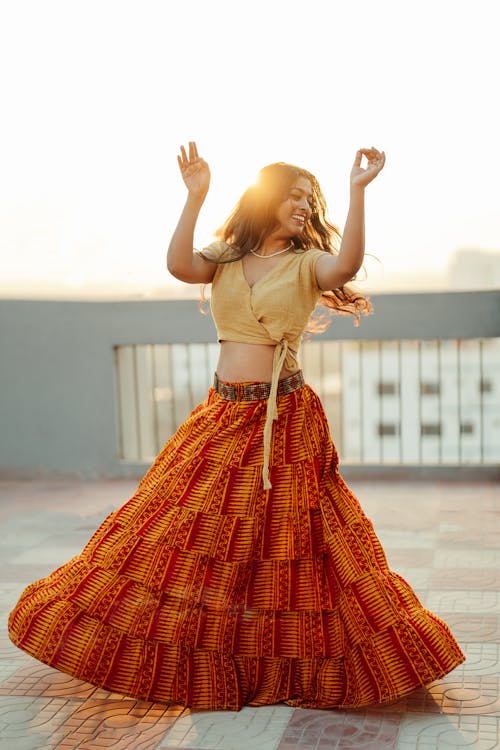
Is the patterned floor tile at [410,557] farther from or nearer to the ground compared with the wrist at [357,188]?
nearer to the ground

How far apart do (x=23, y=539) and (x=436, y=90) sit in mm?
4031

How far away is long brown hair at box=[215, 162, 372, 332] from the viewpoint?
8.76 feet

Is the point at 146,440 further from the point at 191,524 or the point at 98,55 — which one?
the point at 191,524

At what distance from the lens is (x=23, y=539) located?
15.8 feet

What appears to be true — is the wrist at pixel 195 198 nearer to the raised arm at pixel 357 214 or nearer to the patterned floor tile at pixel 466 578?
the raised arm at pixel 357 214

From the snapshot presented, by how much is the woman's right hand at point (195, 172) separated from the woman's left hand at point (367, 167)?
1.37 feet

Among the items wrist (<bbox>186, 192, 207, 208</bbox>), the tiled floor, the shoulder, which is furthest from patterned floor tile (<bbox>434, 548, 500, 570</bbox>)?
wrist (<bbox>186, 192, 207, 208</bbox>)

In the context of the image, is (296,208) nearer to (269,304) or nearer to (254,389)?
(269,304)

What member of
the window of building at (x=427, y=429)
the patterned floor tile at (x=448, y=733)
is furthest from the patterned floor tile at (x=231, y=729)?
the window of building at (x=427, y=429)

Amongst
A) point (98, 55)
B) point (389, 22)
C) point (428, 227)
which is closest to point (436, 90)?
point (389, 22)

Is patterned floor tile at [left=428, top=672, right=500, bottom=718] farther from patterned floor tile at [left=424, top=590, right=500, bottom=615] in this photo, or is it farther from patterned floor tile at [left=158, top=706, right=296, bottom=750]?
patterned floor tile at [left=424, top=590, right=500, bottom=615]

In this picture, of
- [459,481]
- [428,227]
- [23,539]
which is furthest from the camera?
[428,227]

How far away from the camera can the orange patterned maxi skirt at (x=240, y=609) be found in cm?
262

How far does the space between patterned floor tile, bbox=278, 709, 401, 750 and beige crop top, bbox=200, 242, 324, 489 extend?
2.13 feet
